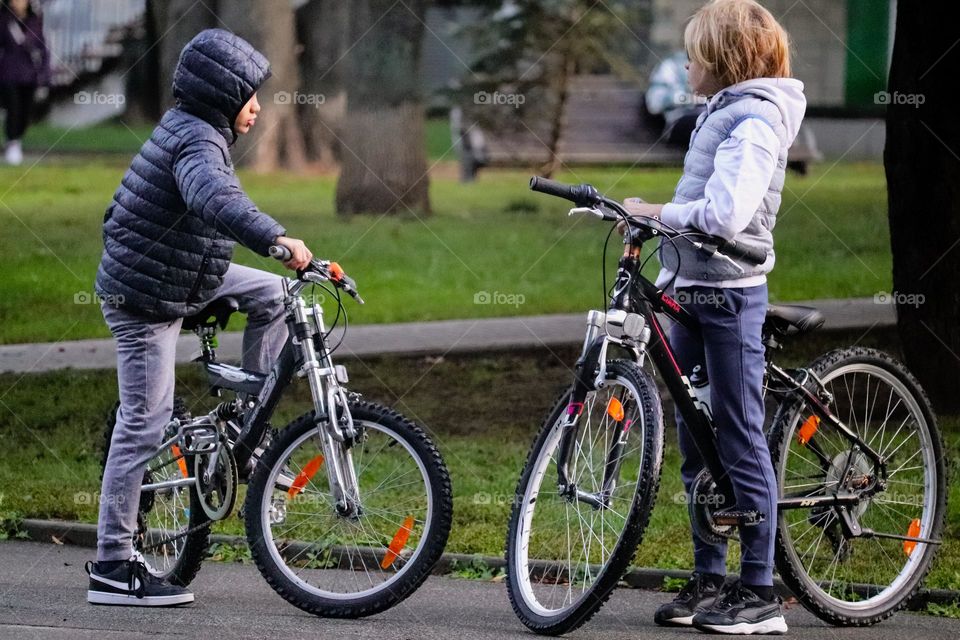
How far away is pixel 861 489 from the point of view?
5.40 meters

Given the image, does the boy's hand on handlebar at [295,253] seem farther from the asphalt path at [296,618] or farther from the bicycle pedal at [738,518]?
the bicycle pedal at [738,518]

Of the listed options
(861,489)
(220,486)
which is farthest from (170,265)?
(861,489)

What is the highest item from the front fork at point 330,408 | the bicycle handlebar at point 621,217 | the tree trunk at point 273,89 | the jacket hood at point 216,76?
the tree trunk at point 273,89

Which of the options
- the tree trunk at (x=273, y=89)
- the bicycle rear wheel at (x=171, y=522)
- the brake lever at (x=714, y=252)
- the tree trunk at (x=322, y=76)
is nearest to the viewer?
the brake lever at (x=714, y=252)

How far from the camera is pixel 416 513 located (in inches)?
202

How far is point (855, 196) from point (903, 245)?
11492mm

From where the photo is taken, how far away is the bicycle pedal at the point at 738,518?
198 inches

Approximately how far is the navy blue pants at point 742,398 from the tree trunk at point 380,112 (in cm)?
1220

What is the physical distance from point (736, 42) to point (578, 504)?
1.46 metres

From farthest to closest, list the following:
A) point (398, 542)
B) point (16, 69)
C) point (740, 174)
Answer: point (16, 69)
point (398, 542)
point (740, 174)

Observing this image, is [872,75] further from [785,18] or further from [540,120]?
[540,120]

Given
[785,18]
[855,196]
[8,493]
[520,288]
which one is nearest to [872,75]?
[785,18]

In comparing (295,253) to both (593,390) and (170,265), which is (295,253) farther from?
(593,390)

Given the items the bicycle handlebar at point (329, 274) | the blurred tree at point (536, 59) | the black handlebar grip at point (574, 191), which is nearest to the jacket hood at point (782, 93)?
the black handlebar grip at point (574, 191)
